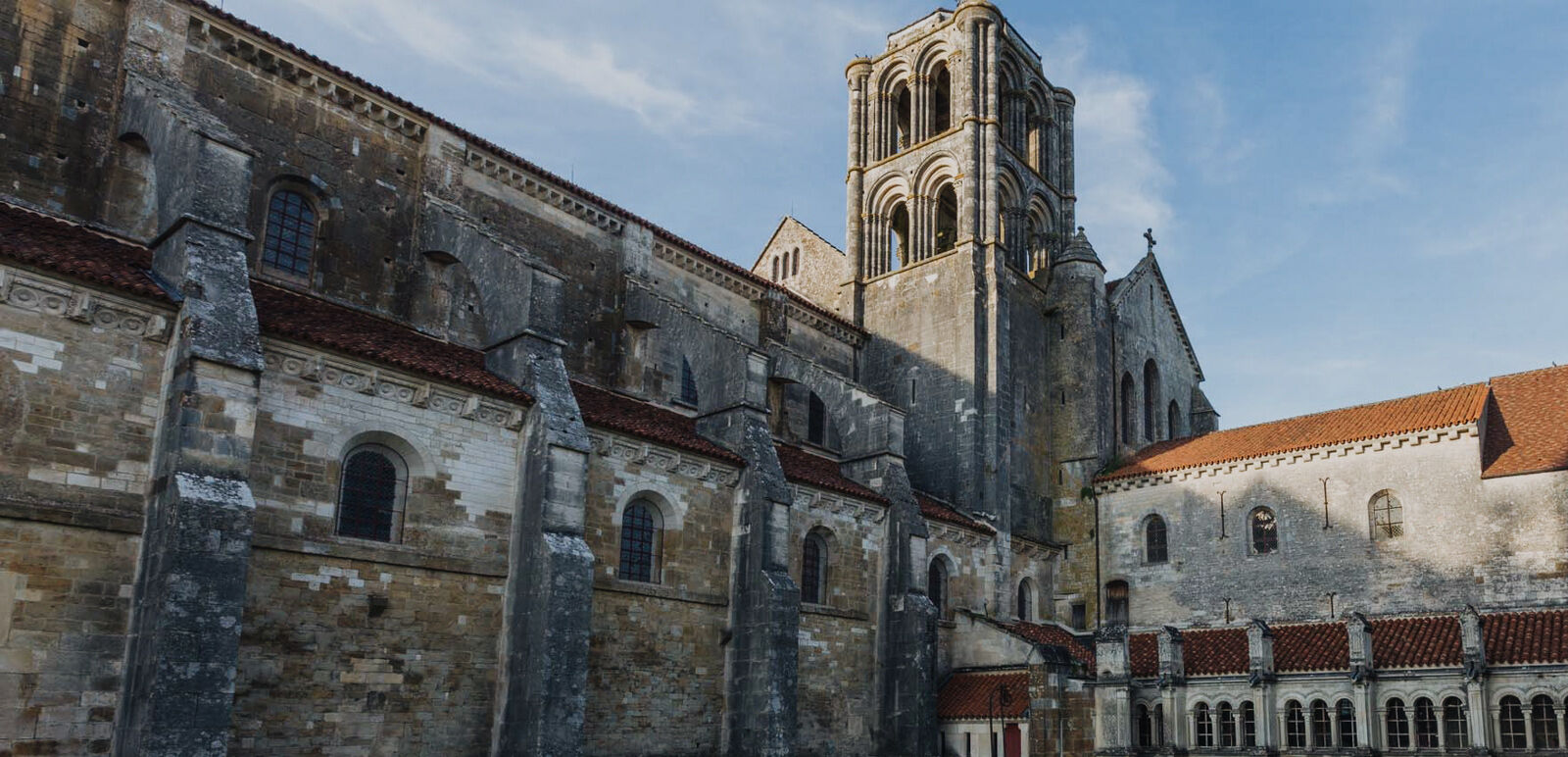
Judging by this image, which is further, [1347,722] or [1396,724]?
[1347,722]

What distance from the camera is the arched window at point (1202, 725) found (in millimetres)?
26109

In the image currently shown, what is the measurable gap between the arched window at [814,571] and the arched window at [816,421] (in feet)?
21.9

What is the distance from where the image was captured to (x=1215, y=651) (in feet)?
90.9

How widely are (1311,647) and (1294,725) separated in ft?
6.24

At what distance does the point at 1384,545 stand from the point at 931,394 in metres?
13.0

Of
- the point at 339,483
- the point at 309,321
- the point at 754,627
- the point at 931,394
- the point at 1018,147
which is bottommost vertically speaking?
the point at 754,627

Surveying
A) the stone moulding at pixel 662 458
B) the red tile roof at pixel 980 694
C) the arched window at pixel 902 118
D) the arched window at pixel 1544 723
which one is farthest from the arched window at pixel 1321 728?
the arched window at pixel 902 118

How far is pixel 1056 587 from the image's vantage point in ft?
116

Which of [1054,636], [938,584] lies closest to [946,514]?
[938,584]

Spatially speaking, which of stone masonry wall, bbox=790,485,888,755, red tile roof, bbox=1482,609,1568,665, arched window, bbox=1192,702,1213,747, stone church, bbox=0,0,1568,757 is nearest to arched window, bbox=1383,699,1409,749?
stone church, bbox=0,0,1568,757

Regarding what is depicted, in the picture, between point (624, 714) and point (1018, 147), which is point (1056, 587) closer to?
point (1018, 147)

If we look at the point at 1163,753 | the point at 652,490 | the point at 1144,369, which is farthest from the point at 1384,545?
the point at 652,490

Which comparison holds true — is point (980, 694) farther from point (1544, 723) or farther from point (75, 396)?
point (75, 396)

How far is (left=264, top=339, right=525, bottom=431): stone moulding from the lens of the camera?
1773 centimetres
